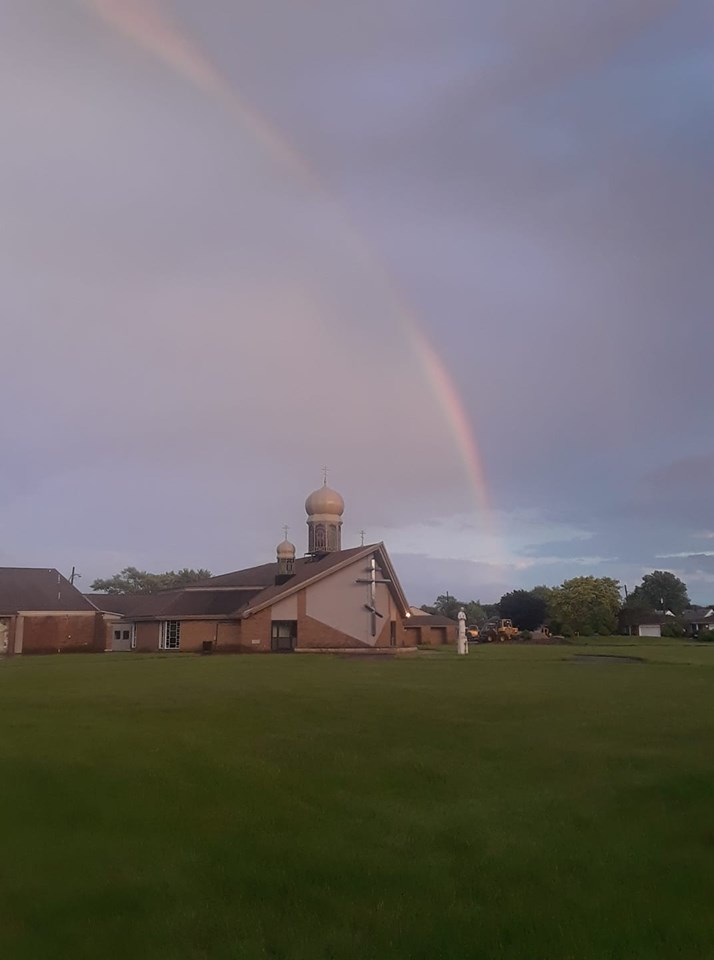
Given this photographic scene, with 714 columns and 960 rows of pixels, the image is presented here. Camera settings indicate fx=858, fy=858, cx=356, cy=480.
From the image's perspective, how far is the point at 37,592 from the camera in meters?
59.0

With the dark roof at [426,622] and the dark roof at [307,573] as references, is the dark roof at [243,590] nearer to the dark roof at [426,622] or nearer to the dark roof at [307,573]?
the dark roof at [307,573]

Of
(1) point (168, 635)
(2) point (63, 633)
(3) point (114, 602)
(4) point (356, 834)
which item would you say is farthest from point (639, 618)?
(4) point (356, 834)

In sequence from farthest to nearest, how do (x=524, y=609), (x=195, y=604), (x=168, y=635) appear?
(x=524, y=609), (x=195, y=604), (x=168, y=635)

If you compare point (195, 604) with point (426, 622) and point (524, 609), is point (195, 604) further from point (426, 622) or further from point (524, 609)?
point (524, 609)

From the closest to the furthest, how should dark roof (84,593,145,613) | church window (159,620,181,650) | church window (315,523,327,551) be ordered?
church window (159,620,181,650) < church window (315,523,327,551) < dark roof (84,593,145,613)

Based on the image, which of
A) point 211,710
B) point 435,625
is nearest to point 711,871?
point 211,710

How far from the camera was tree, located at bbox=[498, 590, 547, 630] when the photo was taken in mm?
110438

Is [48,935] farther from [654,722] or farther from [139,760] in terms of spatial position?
[654,722]

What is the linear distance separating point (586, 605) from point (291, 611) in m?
44.0

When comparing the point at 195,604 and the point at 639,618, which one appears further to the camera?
the point at 639,618

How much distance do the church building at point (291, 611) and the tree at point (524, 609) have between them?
178ft

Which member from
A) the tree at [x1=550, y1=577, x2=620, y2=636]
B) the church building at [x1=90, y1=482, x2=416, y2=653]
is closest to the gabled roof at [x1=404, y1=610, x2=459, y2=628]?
the tree at [x1=550, y1=577, x2=620, y2=636]

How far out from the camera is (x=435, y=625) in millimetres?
77938

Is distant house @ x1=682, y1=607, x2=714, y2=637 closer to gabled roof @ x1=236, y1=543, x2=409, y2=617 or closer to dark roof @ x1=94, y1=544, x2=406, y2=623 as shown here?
gabled roof @ x1=236, y1=543, x2=409, y2=617
